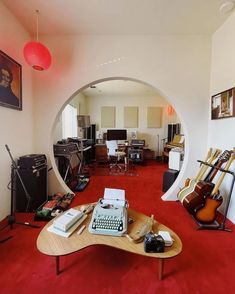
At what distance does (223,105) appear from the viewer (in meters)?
2.77

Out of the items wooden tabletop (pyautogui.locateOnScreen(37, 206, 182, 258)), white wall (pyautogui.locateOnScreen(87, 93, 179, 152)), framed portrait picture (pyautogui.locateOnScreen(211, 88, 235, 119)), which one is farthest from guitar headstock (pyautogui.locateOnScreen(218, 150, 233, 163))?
white wall (pyautogui.locateOnScreen(87, 93, 179, 152))

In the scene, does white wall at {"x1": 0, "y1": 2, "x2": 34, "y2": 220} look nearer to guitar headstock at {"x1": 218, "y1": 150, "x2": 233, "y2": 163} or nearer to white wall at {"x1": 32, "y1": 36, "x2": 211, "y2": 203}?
white wall at {"x1": 32, "y1": 36, "x2": 211, "y2": 203}

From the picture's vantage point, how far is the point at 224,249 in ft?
6.59

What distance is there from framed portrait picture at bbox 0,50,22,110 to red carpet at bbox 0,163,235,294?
1695 mm

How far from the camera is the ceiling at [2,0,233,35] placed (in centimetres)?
235

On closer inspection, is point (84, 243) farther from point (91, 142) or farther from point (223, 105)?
point (91, 142)

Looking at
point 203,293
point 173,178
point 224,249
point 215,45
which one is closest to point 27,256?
point 203,293

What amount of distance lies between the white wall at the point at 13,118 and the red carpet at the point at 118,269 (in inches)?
28.7

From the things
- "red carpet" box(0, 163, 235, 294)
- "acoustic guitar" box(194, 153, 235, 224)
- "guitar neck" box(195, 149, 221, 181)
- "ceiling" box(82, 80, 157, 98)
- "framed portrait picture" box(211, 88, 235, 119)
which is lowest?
"red carpet" box(0, 163, 235, 294)

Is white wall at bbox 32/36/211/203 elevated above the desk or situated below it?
above

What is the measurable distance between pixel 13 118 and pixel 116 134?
15.7 feet

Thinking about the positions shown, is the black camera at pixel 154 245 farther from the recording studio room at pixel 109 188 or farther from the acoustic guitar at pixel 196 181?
the acoustic guitar at pixel 196 181

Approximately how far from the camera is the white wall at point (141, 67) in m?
3.16

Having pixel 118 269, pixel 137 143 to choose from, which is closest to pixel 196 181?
pixel 118 269
